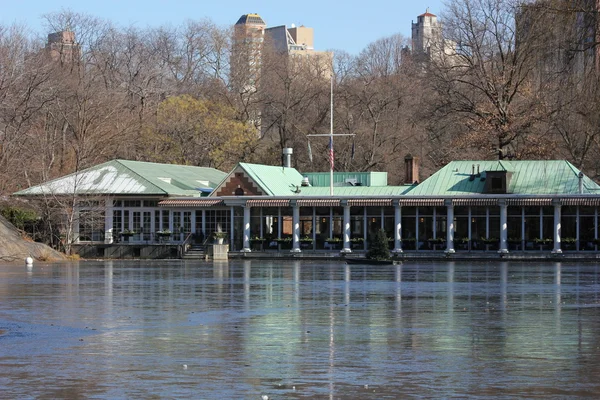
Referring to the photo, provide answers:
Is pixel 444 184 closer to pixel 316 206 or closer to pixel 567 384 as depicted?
pixel 316 206

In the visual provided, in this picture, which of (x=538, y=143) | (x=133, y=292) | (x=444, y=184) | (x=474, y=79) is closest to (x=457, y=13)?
(x=474, y=79)

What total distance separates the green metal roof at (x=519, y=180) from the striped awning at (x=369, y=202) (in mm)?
1933

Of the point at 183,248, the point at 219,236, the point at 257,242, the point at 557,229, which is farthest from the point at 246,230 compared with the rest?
the point at 557,229

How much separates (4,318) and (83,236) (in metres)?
43.6

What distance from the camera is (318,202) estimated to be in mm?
58906

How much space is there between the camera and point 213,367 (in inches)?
538

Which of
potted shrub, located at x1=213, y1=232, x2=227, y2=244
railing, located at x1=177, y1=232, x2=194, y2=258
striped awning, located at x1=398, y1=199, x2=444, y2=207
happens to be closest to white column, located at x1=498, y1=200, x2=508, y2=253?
striped awning, located at x1=398, y1=199, x2=444, y2=207

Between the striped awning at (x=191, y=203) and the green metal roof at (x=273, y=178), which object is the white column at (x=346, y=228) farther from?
the striped awning at (x=191, y=203)

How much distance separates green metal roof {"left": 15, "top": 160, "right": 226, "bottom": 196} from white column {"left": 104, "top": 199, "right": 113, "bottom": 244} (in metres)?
1.08

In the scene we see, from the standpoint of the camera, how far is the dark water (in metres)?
12.2

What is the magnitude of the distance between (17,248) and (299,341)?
118 ft

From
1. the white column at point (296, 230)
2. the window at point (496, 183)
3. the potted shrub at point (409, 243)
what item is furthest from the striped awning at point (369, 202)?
the window at point (496, 183)

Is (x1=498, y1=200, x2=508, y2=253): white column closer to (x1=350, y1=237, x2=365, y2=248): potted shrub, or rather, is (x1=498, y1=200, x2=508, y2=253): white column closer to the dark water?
(x1=350, y1=237, x2=365, y2=248): potted shrub

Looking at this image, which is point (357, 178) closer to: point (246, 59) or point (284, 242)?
point (284, 242)
